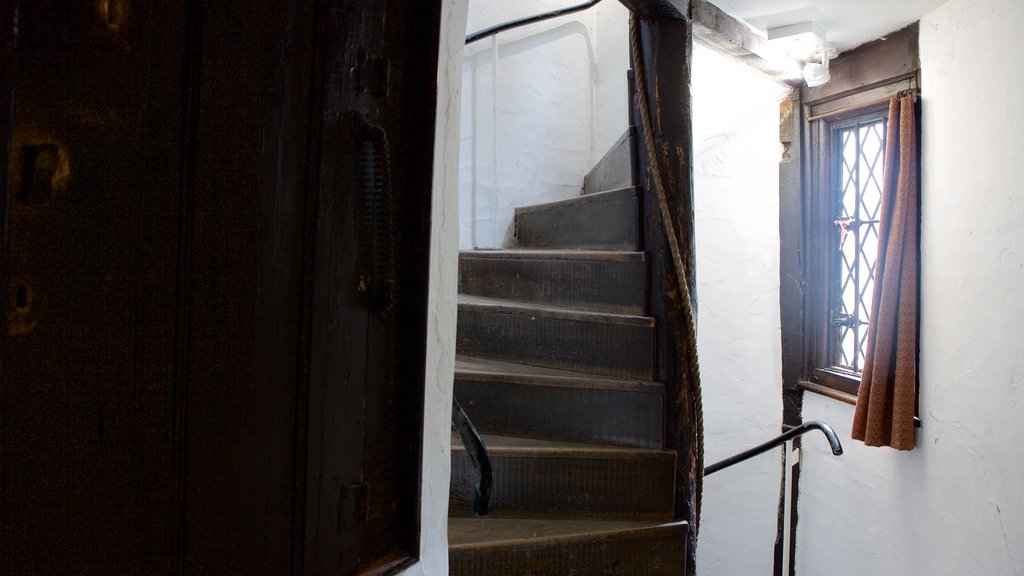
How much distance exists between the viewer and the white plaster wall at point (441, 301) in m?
0.85

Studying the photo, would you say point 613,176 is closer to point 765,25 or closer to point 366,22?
point 765,25

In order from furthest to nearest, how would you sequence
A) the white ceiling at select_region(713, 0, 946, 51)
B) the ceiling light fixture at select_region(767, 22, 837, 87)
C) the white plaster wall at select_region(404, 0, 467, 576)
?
the ceiling light fixture at select_region(767, 22, 837, 87), the white ceiling at select_region(713, 0, 946, 51), the white plaster wall at select_region(404, 0, 467, 576)

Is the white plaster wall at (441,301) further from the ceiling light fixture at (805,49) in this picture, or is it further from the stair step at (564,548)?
the ceiling light fixture at (805,49)

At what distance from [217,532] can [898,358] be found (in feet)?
7.24

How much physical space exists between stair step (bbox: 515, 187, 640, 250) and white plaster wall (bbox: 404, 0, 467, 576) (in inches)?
40.6

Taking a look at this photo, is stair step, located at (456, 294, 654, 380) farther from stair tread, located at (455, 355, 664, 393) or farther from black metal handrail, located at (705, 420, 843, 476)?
black metal handrail, located at (705, 420, 843, 476)

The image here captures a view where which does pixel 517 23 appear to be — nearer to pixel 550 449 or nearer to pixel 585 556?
pixel 550 449

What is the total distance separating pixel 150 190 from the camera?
570 mm

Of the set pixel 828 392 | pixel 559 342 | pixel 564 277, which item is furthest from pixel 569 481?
pixel 828 392

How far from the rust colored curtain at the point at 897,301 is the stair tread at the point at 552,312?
103cm

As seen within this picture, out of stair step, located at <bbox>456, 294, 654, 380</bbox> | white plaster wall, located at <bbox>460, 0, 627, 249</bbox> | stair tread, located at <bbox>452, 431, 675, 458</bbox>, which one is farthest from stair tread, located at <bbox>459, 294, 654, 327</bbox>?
white plaster wall, located at <bbox>460, 0, 627, 249</bbox>

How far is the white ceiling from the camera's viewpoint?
81.9 inches

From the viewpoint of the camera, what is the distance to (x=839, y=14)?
2.16 metres

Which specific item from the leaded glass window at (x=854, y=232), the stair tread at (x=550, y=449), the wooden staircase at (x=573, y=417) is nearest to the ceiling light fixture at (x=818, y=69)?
the leaded glass window at (x=854, y=232)
